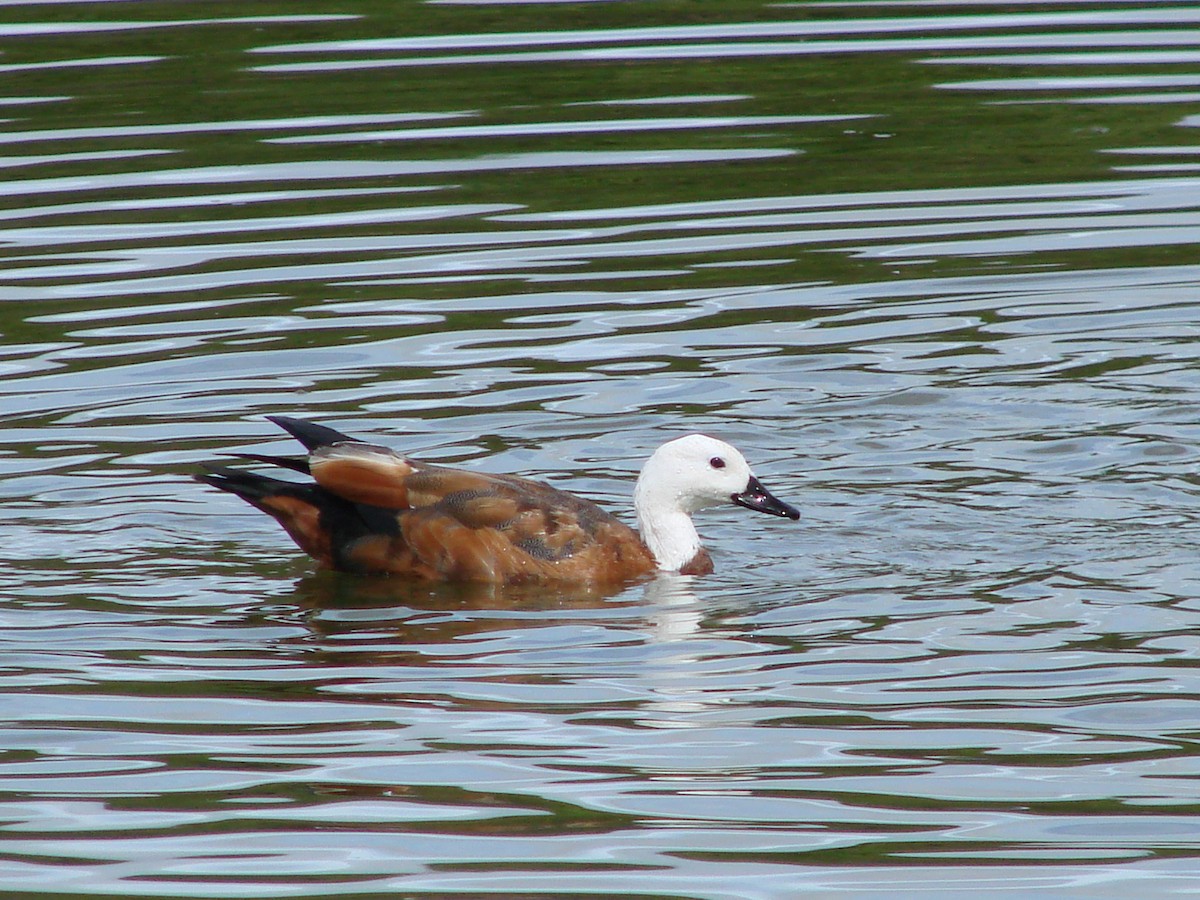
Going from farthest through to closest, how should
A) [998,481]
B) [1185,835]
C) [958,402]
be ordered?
1. [958,402]
2. [998,481]
3. [1185,835]

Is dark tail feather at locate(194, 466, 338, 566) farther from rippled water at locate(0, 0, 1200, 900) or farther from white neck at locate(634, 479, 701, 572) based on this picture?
white neck at locate(634, 479, 701, 572)

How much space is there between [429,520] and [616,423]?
217 centimetres

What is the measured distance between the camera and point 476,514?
9812 millimetres

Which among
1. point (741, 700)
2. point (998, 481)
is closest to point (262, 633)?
point (741, 700)

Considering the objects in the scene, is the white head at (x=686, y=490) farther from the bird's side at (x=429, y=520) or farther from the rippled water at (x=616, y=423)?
the rippled water at (x=616, y=423)

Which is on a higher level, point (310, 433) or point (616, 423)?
point (310, 433)

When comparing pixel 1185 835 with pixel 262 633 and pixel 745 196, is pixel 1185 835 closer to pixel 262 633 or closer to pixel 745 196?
pixel 262 633

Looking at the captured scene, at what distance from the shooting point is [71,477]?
10867 mm

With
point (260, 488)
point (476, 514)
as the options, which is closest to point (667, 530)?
point (476, 514)

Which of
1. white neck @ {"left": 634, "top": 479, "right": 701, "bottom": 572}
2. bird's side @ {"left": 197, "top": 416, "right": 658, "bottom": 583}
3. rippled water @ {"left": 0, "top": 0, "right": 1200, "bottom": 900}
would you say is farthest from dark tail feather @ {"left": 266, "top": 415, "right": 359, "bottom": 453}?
white neck @ {"left": 634, "top": 479, "right": 701, "bottom": 572}

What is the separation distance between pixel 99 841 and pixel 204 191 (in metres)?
10.1

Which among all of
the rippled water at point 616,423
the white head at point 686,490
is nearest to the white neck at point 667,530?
the white head at point 686,490

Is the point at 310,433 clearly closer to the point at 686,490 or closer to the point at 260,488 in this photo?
the point at 260,488

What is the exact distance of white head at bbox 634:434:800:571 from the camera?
398 inches
